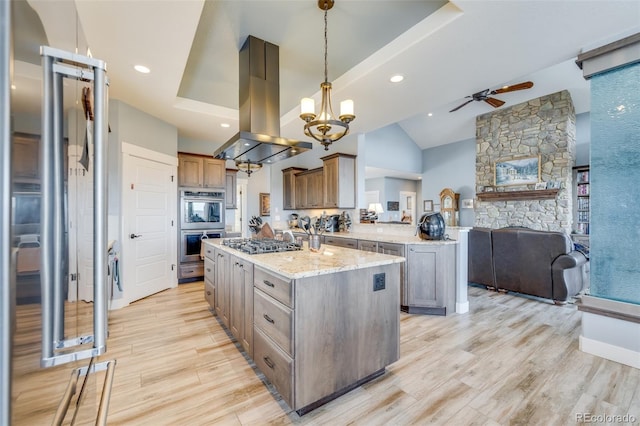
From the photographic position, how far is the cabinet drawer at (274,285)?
167 cm

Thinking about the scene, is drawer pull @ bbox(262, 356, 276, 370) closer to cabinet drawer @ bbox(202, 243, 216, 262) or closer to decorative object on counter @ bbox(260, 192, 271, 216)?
cabinet drawer @ bbox(202, 243, 216, 262)

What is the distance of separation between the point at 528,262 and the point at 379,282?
10.0 ft

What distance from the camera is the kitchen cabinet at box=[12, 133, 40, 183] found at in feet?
1.47

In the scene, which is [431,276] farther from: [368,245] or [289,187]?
Answer: [289,187]

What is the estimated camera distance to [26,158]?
49 centimetres

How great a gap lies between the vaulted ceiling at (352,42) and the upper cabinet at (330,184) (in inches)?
56.0

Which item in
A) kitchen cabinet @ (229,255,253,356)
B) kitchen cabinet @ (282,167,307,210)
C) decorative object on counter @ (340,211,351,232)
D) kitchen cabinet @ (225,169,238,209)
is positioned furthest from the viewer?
kitchen cabinet @ (282,167,307,210)

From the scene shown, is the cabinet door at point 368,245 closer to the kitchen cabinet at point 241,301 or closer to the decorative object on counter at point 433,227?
the decorative object on counter at point 433,227

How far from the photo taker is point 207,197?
507cm

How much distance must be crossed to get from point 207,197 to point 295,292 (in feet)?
13.2

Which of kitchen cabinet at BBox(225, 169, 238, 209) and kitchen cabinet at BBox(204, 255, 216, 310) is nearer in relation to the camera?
kitchen cabinet at BBox(204, 255, 216, 310)

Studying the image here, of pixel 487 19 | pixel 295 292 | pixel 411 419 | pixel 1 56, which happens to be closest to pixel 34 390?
pixel 1 56

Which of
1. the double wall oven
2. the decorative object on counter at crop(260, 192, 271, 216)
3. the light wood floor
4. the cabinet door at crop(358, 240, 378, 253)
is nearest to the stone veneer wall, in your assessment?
the light wood floor

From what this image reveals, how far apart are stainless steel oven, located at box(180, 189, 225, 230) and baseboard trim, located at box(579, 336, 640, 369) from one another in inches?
203
